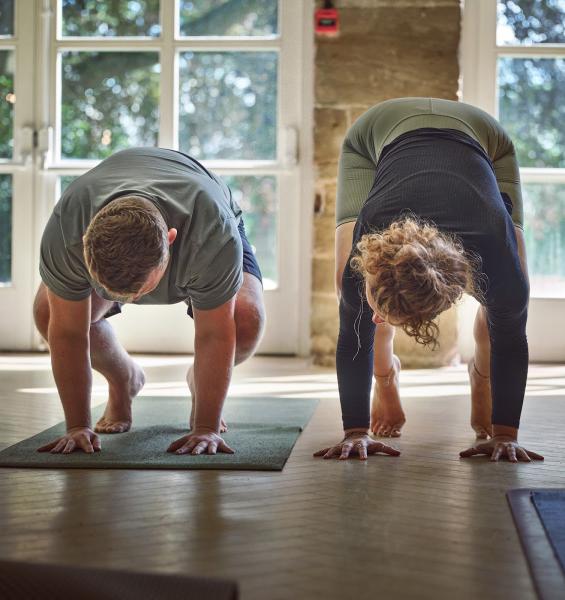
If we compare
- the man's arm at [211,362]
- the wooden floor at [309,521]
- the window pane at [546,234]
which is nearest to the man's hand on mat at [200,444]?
the man's arm at [211,362]

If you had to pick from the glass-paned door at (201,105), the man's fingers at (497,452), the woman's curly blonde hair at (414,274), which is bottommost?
the man's fingers at (497,452)

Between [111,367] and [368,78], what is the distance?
8.87ft

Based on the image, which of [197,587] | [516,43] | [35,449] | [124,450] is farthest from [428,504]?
[516,43]

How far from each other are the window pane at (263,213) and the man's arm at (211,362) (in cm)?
288

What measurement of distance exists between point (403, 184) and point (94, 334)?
1.15 m

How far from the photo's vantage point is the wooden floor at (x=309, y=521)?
164 centimetres

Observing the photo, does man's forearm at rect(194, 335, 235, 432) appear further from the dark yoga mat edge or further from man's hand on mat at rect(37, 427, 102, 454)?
the dark yoga mat edge

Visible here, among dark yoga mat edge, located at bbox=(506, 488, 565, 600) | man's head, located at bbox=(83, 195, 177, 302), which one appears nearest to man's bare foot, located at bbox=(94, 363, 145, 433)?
man's head, located at bbox=(83, 195, 177, 302)

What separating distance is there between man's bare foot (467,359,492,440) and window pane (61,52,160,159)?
3143 mm

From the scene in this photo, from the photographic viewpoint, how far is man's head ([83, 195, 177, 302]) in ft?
7.37

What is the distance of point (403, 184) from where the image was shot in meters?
A: 2.40

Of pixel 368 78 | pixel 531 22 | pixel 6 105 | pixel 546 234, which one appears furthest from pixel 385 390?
pixel 6 105

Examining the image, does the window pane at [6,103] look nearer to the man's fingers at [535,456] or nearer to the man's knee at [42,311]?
the man's knee at [42,311]

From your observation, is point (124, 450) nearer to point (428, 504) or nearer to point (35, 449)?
Answer: point (35, 449)
